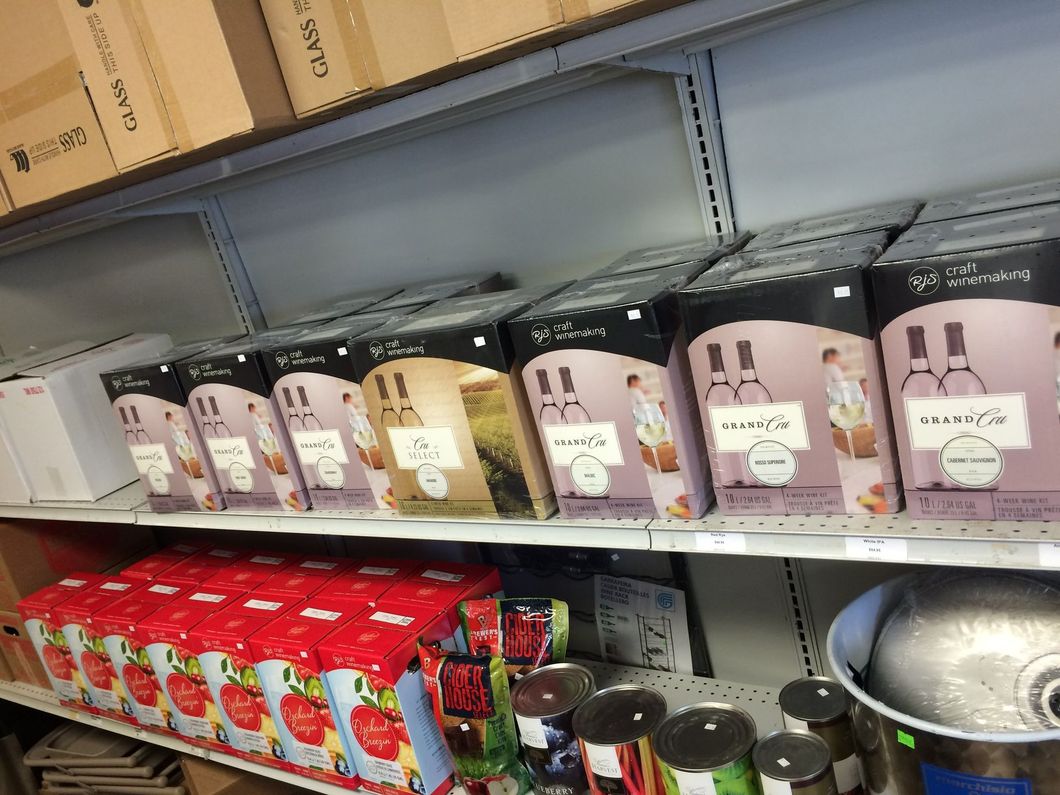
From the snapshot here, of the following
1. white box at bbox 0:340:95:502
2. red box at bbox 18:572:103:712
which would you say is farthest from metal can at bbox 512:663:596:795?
white box at bbox 0:340:95:502

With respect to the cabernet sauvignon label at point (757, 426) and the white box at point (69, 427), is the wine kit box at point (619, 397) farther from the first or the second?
the white box at point (69, 427)

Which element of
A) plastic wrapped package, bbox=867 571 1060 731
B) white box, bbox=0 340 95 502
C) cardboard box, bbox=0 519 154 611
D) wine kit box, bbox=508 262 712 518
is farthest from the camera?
cardboard box, bbox=0 519 154 611

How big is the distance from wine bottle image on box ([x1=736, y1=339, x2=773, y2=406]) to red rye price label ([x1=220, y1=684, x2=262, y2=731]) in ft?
4.13

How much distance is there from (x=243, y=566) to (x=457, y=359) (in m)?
1.13

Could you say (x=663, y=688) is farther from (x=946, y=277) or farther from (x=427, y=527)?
(x=946, y=277)

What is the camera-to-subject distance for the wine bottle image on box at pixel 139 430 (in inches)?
67.4

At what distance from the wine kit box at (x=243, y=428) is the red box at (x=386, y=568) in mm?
305

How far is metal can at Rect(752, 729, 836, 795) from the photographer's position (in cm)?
110

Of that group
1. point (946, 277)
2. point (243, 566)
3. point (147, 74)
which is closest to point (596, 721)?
point (946, 277)

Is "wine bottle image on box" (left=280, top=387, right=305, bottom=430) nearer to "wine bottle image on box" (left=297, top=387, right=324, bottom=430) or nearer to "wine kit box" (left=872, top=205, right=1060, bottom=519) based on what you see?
"wine bottle image on box" (left=297, top=387, right=324, bottom=430)

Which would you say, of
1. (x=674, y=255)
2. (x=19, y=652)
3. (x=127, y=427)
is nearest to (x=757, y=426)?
(x=674, y=255)

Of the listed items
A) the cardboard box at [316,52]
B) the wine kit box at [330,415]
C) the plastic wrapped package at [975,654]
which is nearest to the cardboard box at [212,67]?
the cardboard box at [316,52]

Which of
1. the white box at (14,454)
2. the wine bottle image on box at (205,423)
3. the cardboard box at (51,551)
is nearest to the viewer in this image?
the wine bottle image on box at (205,423)

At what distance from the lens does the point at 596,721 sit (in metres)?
1.32
